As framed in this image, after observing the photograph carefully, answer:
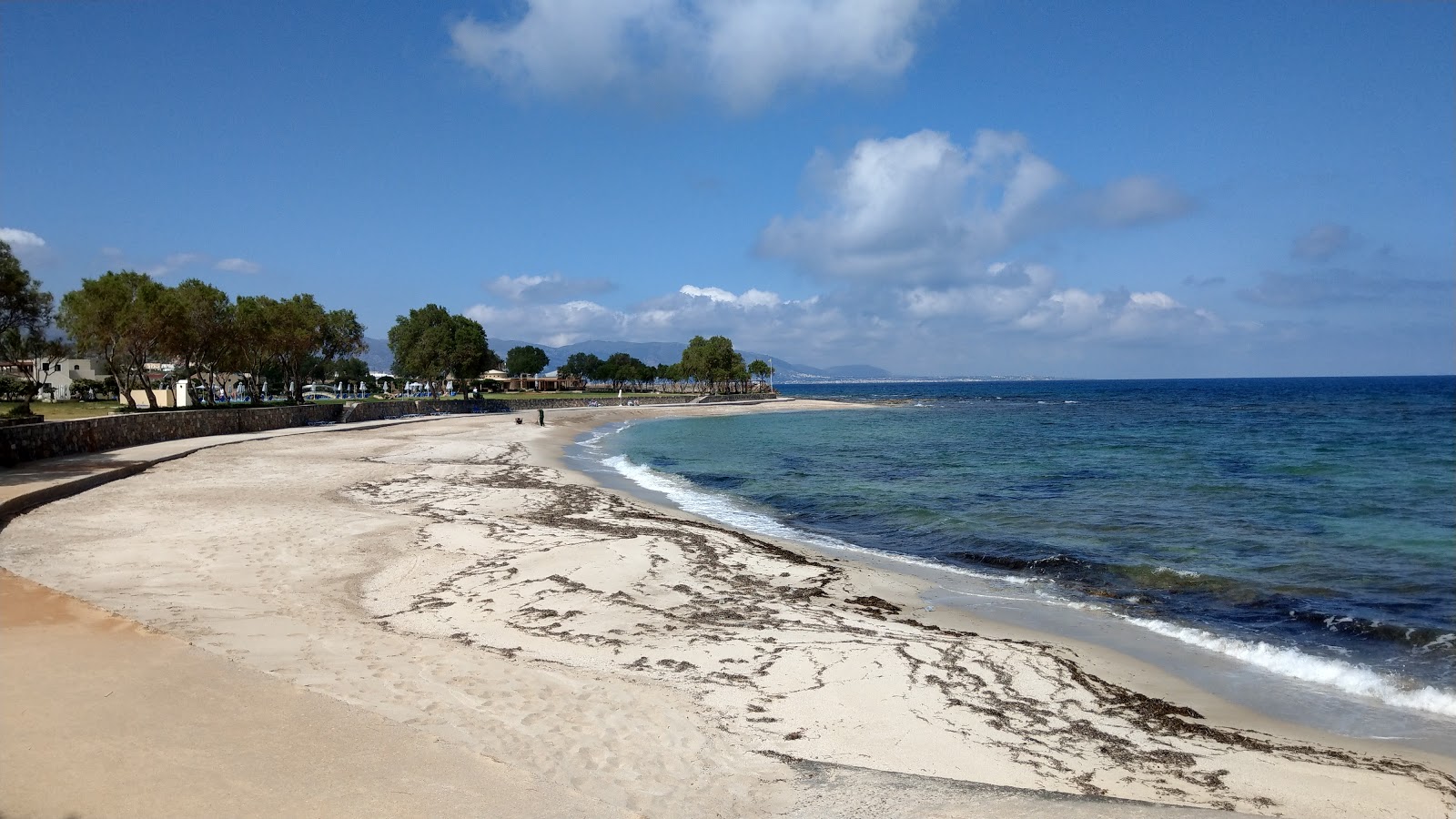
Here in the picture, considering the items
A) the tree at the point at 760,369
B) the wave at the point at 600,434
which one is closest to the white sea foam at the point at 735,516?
the wave at the point at 600,434

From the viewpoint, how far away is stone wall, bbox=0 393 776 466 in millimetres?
21700

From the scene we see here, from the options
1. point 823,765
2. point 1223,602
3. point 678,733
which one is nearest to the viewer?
point 823,765

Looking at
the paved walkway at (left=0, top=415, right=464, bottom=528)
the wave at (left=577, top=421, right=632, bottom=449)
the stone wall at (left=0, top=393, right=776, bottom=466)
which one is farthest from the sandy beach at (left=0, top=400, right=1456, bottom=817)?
the wave at (left=577, top=421, right=632, bottom=449)

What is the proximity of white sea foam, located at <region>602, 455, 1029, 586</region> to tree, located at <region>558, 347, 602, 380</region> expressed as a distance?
136462 mm

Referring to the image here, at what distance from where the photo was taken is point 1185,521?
18422mm

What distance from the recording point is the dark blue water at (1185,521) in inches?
398

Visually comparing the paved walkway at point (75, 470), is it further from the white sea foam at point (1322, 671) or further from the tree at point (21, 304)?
the white sea foam at point (1322, 671)

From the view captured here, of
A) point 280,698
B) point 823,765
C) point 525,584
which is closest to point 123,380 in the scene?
point 525,584

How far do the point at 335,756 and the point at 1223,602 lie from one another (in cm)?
1186

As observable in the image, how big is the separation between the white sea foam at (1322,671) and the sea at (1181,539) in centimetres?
3

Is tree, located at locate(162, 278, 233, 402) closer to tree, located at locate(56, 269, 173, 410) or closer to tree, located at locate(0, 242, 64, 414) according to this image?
tree, located at locate(56, 269, 173, 410)

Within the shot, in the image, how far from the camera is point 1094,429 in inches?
2105

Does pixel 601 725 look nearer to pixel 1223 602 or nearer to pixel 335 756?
pixel 335 756

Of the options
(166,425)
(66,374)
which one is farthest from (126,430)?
(66,374)
